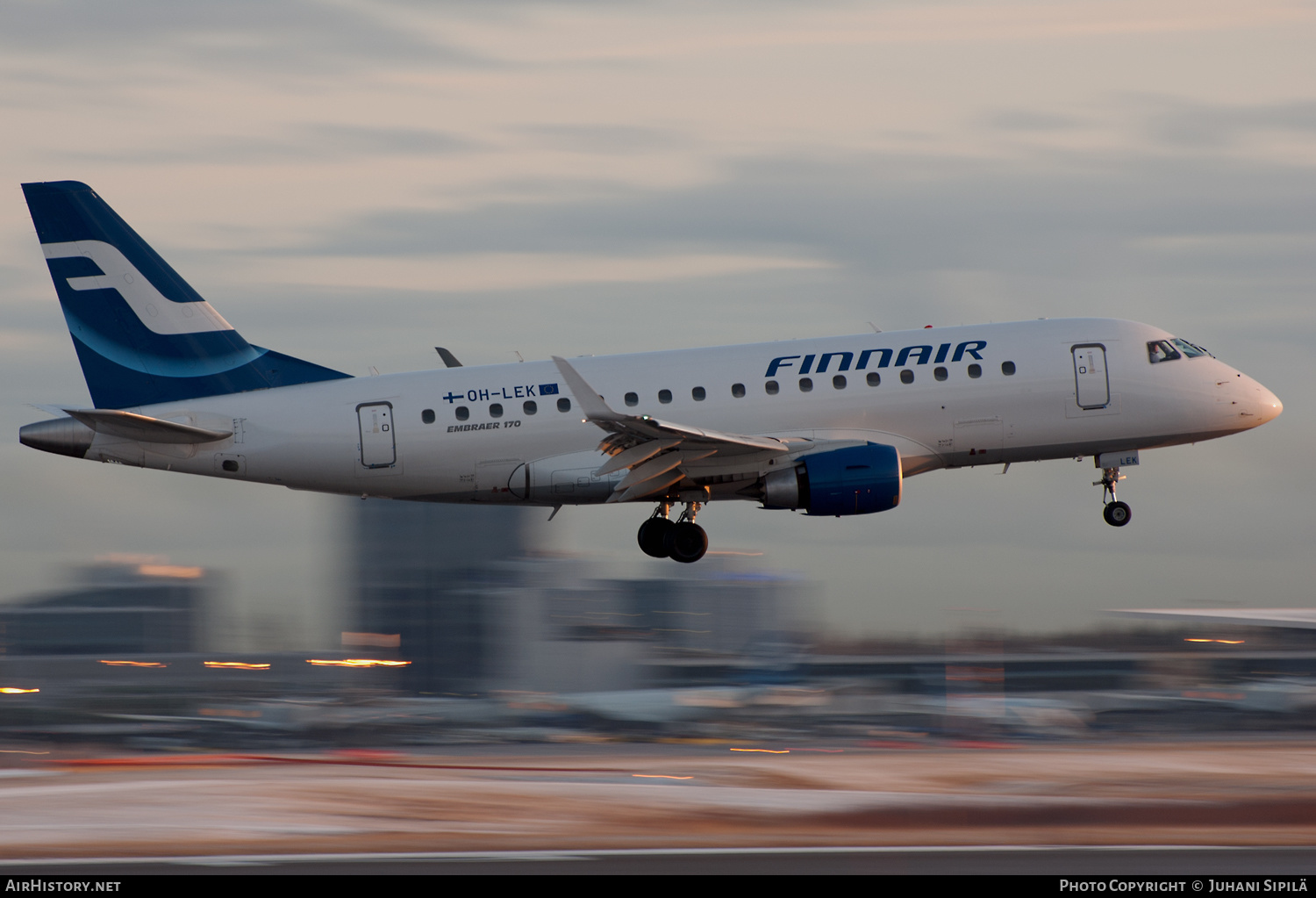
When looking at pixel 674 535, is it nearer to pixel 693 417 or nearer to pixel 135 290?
pixel 693 417

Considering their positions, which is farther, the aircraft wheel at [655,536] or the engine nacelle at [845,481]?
the aircraft wheel at [655,536]

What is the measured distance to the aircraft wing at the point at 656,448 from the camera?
1371 inches

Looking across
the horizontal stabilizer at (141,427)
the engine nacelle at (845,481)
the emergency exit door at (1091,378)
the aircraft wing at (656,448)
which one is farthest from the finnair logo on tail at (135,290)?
the emergency exit door at (1091,378)

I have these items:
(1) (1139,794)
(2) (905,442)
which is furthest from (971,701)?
(2) (905,442)

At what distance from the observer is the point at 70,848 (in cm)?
3697

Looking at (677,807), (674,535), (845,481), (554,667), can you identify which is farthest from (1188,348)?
(554,667)

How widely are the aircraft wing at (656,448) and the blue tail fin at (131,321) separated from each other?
344 inches

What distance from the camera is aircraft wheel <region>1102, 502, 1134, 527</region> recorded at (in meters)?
40.7

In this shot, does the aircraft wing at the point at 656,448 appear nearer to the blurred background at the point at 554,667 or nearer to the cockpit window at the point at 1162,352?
the cockpit window at the point at 1162,352

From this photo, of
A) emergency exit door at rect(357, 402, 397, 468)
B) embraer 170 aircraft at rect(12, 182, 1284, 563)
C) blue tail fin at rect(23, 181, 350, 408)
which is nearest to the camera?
embraer 170 aircraft at rect(12, 182, 1284, 563)

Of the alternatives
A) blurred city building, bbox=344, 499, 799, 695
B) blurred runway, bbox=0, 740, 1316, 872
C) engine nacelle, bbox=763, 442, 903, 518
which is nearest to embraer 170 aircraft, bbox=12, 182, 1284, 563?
engine nacelle, bbox=763, 442, 903, 518

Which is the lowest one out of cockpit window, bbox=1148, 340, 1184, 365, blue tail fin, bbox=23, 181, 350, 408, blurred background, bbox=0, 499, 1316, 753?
blurred background, bbox=0, 499, 1316, 753

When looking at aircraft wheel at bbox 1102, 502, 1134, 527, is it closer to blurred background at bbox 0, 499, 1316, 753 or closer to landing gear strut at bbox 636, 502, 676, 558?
landing gear strut at bbox 636, 502, 676, 558

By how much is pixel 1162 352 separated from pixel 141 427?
28558mm
